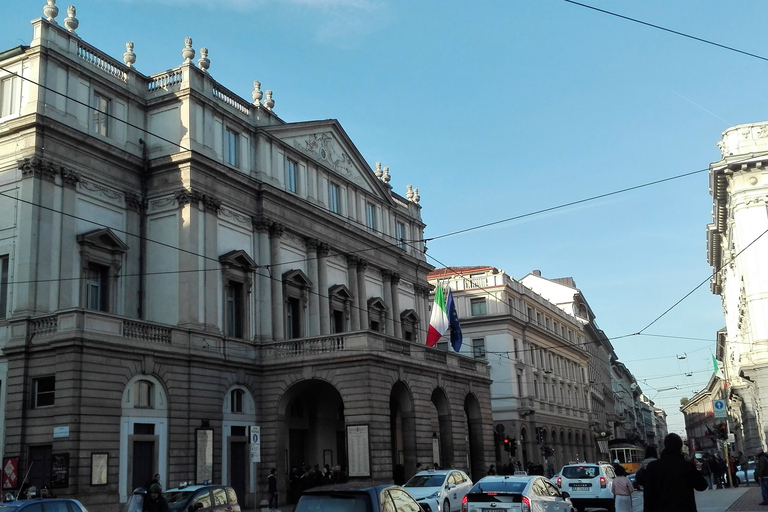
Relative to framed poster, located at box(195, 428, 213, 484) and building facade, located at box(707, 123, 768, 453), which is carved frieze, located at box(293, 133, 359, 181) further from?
building facade, located at box(707, 123, 768, 453)

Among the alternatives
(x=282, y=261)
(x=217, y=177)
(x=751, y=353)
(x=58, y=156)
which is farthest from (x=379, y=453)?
(x=751, y=353)

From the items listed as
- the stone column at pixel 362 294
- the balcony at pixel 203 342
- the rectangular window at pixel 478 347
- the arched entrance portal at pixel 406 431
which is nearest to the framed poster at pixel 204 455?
Answer: the balcony at pixel 203 342

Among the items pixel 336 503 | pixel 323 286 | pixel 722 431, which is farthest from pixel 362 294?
pixel 336 503

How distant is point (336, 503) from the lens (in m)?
12.4

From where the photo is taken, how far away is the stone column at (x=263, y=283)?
37469 mm

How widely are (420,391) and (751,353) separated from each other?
20296mm

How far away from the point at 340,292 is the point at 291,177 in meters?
6.60

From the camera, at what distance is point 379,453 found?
33125mm

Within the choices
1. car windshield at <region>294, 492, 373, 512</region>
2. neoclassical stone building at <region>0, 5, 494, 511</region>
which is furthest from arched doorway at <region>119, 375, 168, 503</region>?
car windshield at <region>294, 492, 373, 512</region>

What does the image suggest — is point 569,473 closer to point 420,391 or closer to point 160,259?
point 420,391

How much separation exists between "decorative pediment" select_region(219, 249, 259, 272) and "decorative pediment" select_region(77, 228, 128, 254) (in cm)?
426

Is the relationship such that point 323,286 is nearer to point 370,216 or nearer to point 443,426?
point 370,216

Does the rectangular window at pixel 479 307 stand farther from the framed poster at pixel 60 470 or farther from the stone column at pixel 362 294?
the framed poster at pixel 60 470

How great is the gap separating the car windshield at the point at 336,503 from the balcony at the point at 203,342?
1735 centimetres
